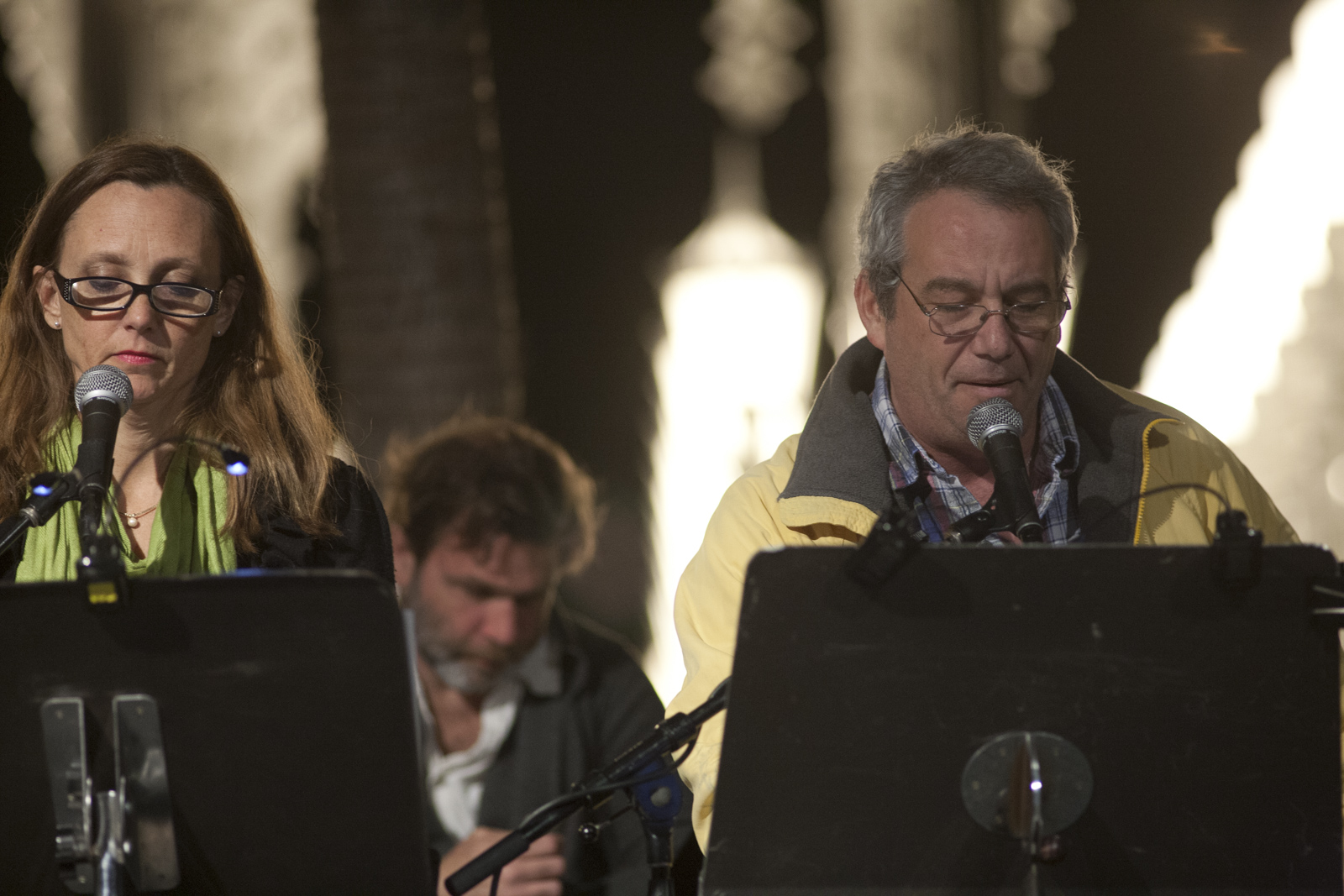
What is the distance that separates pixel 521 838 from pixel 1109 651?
0.83 m

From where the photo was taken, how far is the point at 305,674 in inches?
53.6

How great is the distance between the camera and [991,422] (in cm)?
179

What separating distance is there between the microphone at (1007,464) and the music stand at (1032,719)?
230mm

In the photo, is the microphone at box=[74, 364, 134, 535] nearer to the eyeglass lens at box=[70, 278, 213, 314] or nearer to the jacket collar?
the eyeglass lens at box=[70, 278, 213, 314]

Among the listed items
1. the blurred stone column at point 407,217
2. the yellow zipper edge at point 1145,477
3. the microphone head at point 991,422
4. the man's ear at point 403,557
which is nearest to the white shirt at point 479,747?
the man's ear at point 403,557

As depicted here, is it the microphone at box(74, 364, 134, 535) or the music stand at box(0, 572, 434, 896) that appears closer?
the music stand at box(0, 572, 434, 896)

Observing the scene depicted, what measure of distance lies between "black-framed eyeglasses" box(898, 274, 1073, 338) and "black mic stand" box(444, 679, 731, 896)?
2.86ft

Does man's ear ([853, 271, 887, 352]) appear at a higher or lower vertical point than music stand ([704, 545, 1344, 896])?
higher

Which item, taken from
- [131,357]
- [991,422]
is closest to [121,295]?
[131,357]

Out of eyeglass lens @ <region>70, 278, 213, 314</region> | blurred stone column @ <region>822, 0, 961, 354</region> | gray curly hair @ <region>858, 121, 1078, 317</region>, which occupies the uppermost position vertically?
blurred stone column @ <region>822, 0, 961, 354</region>

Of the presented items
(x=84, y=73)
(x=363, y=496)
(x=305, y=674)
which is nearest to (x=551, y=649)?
(x=363, y=496)

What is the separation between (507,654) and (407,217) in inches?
56.0

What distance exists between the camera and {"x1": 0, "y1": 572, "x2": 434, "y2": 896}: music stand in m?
1.34

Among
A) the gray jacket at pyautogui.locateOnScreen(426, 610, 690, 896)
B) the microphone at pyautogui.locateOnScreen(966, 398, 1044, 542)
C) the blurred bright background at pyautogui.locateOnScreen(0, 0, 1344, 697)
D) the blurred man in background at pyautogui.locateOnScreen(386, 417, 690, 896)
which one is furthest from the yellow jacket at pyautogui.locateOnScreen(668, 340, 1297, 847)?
the blurred bright background at pyautogui.locateOnScreen(0, 0, 1344, 697)
